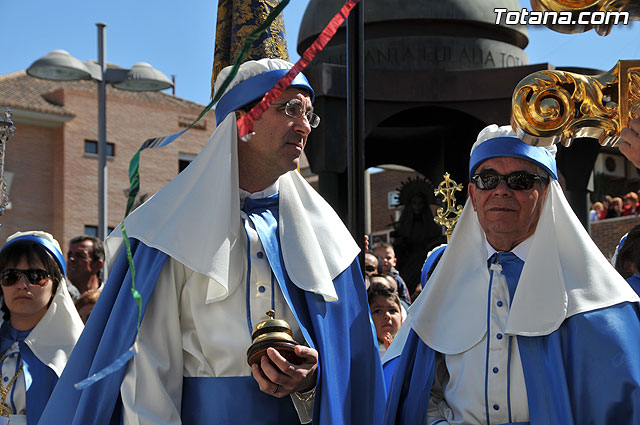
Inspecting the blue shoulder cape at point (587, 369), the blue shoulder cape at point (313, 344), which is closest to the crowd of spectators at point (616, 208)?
the blue shoulder cape at point (313, 344)

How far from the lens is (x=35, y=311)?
485cm

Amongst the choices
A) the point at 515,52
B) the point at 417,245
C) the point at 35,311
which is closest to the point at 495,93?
the point at 515,52

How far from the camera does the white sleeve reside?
3410 mm

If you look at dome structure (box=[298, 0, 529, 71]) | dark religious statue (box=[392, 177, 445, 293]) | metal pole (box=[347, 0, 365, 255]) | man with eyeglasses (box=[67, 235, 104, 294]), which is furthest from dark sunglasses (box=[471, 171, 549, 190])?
dome structure (box=[298, 0, 529, 71])

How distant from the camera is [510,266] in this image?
139 inches

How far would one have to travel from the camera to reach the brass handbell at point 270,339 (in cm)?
331

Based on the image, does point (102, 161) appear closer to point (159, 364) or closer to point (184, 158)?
point (159, 364)

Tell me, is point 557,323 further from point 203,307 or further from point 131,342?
point 131,342

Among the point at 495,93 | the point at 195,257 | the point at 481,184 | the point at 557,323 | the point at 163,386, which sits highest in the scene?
the point at 495,93

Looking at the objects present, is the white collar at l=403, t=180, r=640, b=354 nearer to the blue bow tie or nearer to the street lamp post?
the blue bow tie

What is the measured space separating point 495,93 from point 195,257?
758 cm

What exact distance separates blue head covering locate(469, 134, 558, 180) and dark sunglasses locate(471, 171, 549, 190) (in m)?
0.06

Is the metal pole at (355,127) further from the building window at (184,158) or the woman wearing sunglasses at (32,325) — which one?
the building window at (184,158)

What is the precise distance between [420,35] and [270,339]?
816cm
